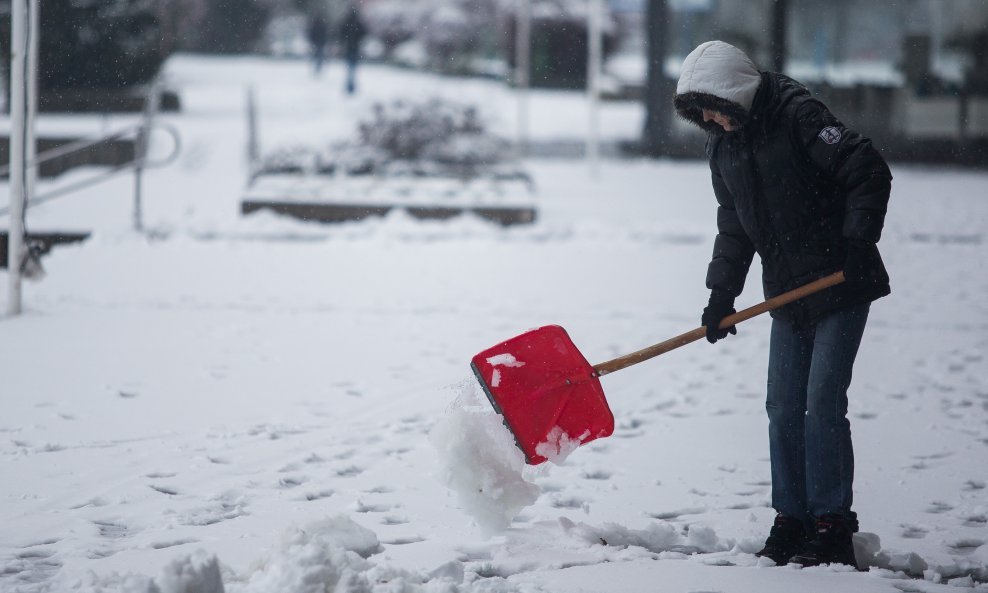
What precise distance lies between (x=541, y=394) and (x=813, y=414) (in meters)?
0.78

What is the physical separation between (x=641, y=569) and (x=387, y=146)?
11066 millimetres

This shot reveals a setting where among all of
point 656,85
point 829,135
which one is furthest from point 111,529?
point 656,85

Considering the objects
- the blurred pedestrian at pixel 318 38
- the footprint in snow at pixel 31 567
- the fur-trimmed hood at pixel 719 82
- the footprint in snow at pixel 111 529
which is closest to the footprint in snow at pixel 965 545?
the fur-trimmed hood at pixel 719 82

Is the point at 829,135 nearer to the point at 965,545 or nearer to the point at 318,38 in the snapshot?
the point at 965,545

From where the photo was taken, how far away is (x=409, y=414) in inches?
207

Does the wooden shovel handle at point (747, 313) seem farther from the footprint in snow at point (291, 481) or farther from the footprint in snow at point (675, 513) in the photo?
the footprint in snow at point (291, 481)

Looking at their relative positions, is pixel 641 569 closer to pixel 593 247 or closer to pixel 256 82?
pixel 593 247

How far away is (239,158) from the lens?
641 inches

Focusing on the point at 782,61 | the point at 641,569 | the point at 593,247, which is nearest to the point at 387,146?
the point at 593,247

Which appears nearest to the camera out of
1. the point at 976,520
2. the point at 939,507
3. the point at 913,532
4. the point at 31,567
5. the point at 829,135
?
the point at 829,135

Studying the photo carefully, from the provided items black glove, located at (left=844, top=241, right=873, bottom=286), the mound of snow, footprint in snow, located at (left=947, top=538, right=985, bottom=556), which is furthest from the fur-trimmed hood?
footprint in snow, located at (left=947, top=538, right=985, bottom=556)

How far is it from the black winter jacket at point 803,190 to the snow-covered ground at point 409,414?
0.80 metres

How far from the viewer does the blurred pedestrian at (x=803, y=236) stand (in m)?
3.22

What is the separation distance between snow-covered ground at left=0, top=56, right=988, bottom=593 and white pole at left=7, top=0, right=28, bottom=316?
0.30m
